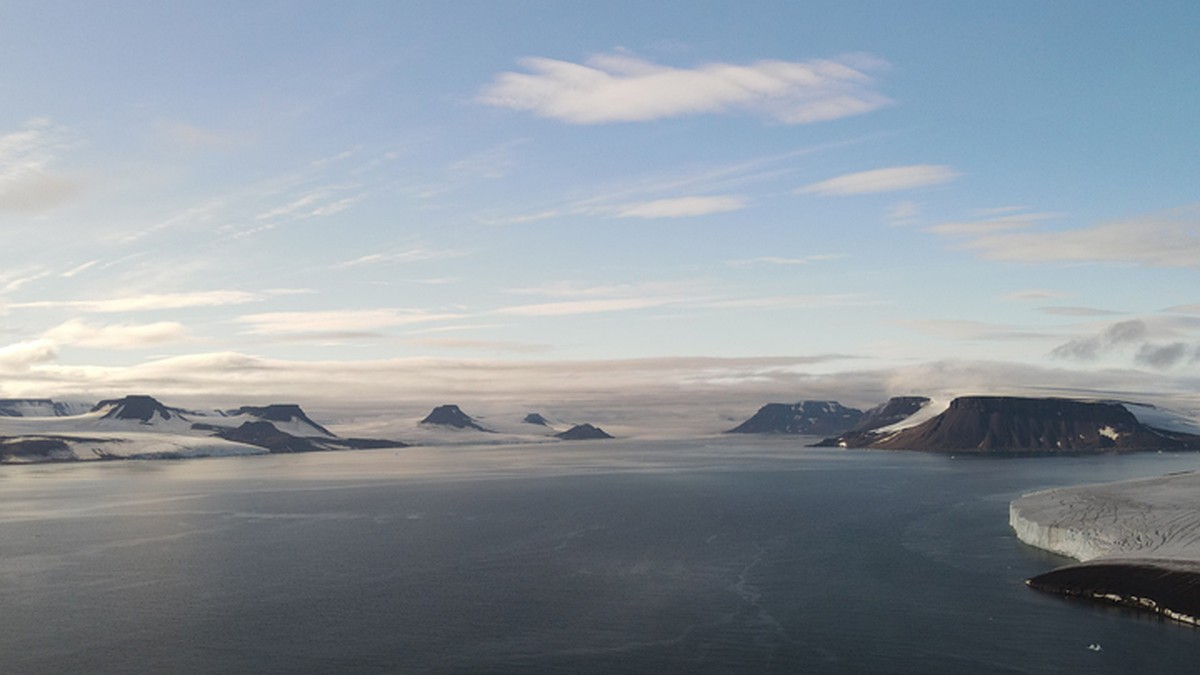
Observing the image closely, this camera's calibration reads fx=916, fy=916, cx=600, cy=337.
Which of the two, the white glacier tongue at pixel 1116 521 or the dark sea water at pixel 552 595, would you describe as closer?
the dark sea water at pixel 552 595

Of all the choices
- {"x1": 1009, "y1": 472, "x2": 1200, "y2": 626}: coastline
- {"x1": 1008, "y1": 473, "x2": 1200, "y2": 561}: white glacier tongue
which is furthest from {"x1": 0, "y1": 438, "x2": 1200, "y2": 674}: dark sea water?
{"x1": 1008, "y1": 473, "x2": 1200, "y2": 561}: white glacier tongue

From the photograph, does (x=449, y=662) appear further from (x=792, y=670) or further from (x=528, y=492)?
(x=528, y=492)

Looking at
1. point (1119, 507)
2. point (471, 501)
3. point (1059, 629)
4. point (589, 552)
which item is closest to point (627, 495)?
point (471, 501)

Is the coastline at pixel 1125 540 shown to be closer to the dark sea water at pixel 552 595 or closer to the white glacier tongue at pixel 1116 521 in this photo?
the white glacier tongue at pixel 1116 521

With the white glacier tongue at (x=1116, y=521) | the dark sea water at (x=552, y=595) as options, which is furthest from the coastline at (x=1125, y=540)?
the dark sea water at (x=552, y=595)

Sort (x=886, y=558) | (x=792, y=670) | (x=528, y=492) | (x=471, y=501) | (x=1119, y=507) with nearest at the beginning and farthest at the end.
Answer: (x=792, y=670) → (x=886, y=558) → (x=1119, y=507) → (x=471, y=501) → (x=528, y=492)

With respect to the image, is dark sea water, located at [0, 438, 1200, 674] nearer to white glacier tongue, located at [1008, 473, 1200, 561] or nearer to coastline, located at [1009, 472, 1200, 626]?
coastline, located at [1009, 472, 1200, 626]
